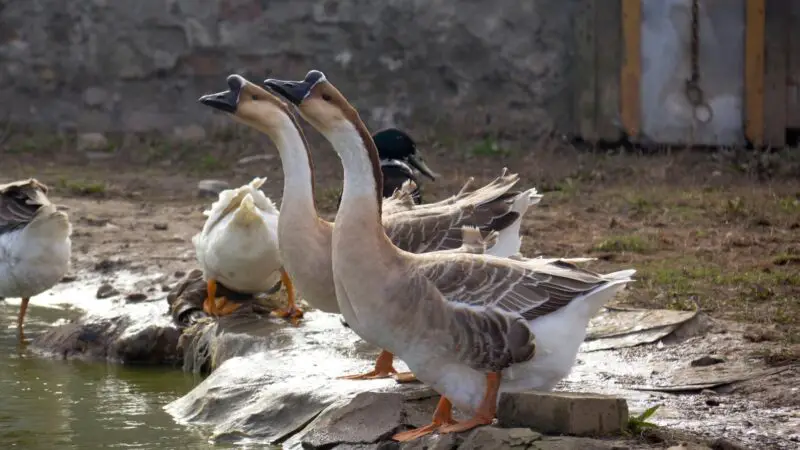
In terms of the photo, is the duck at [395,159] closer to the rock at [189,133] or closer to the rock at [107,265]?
the rock at [107,265]

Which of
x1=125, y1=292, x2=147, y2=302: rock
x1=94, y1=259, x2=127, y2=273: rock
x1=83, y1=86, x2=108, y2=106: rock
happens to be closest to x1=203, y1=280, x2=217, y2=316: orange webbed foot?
x1=125, y1=292, x2=147, y2=302: rock

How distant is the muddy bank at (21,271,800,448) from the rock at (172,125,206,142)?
5379mm

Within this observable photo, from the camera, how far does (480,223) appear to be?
6.74 metres

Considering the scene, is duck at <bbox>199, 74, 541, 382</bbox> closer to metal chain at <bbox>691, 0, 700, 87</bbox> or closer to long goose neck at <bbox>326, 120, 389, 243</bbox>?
long goose neck at <bbox>326, 120, 389, 243</bbox>

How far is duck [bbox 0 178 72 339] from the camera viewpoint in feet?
27.5

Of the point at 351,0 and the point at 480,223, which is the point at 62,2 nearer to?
the point at 351,0

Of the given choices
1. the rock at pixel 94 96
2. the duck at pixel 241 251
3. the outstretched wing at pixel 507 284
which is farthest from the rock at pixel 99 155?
the outstretched wing at pixel 507 284

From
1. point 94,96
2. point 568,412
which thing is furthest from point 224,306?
point 94,96

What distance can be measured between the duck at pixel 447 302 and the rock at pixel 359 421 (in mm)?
173

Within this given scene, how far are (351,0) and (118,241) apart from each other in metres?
4.32

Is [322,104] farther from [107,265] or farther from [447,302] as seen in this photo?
[107,265]

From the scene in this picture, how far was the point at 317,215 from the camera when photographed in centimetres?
636

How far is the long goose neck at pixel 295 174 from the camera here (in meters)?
6.23

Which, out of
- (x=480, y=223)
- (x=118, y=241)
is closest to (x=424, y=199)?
(x=118, y=241)
